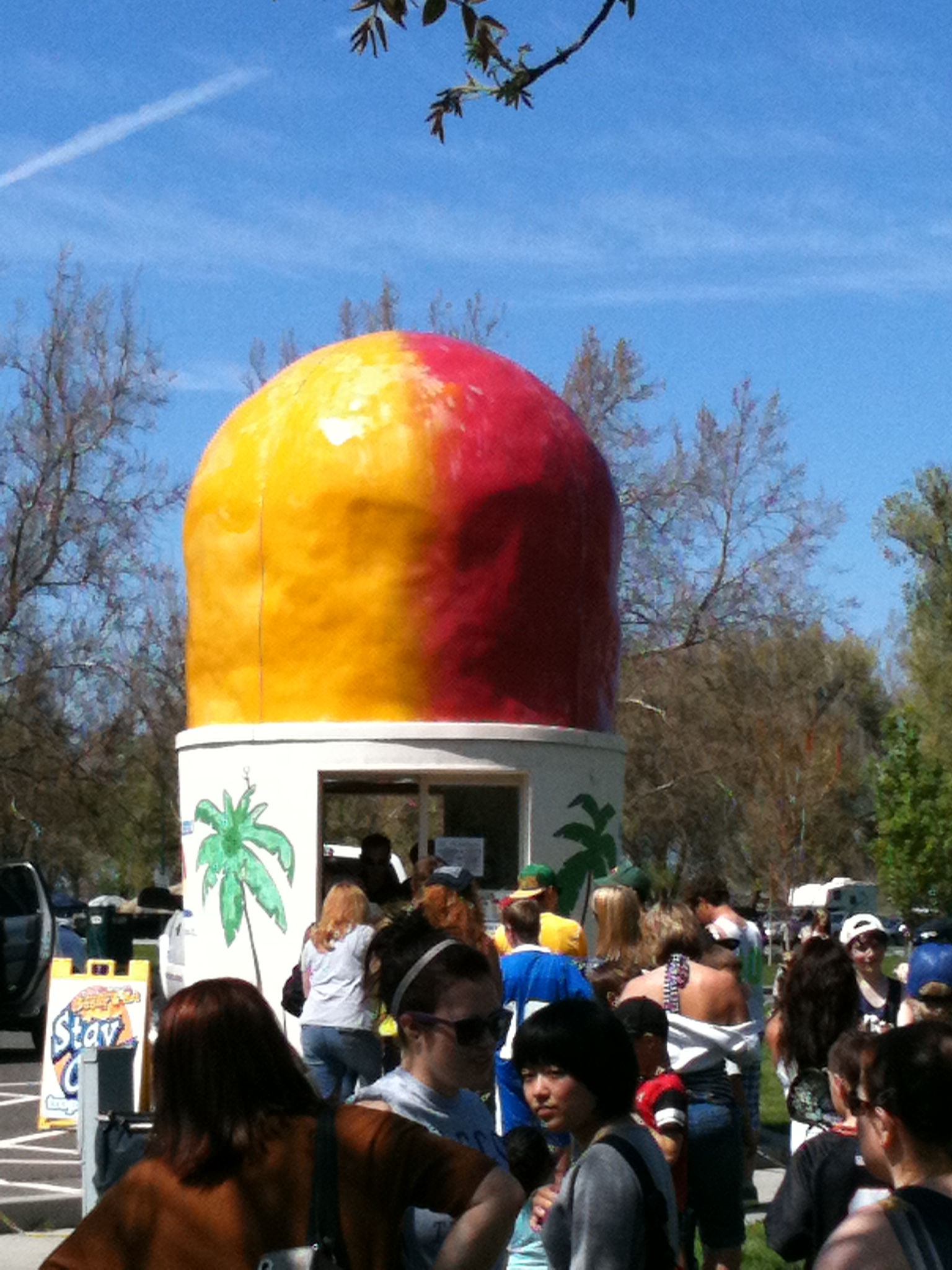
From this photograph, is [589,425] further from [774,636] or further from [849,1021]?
[849,1021]

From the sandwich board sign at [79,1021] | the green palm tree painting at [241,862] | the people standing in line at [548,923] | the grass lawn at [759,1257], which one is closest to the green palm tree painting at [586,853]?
the green palm tree painting at [241,862]

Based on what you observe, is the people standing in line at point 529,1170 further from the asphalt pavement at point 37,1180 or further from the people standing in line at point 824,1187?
the asphalt pavement at point 37,1180

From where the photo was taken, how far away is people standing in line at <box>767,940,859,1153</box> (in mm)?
5488

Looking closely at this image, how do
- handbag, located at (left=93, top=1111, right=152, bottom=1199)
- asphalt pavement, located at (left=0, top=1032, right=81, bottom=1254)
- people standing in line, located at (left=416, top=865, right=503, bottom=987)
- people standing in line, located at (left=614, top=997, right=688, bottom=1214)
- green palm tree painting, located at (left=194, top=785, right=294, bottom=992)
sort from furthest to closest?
green palm tree painting, located at (left=194, top=785, right=294, bottom=992) < asphalt pavement, located at (left=0, top=1032, right=81, bottom=1254) < people standing in line, located at (left=416, top=865, right=503, bottom=987) < people standing in line, located at (left=614, top=997, right=688, bottom=1214) < handbag, located at (left=93, top=1111, right=152, bottom=1199)

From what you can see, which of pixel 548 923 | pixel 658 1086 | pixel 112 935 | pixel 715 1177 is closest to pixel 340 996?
pixel 548 923

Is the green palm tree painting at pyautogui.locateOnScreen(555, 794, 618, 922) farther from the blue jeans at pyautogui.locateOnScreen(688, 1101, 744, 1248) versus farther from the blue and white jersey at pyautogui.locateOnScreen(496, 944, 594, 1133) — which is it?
the blue jeans at pyautogui.locateOnScreen(688, 1101, 744, 1248)

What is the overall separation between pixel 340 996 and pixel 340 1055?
1.13 feet

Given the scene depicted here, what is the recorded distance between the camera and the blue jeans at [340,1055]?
9344mm

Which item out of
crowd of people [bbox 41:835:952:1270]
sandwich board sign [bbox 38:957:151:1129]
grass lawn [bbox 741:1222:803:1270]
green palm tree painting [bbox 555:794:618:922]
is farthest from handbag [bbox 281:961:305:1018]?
green palm tree painting [bbox 555:794:618:922]

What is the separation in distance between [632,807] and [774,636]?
4.77 metres

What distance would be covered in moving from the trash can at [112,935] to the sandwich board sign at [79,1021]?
1549cm

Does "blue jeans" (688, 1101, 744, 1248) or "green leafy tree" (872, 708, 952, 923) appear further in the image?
"green leafy tree" (872, 708, 952, 923)

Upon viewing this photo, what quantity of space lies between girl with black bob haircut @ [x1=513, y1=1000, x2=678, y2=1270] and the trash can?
24.1 m

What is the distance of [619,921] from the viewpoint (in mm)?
8094
